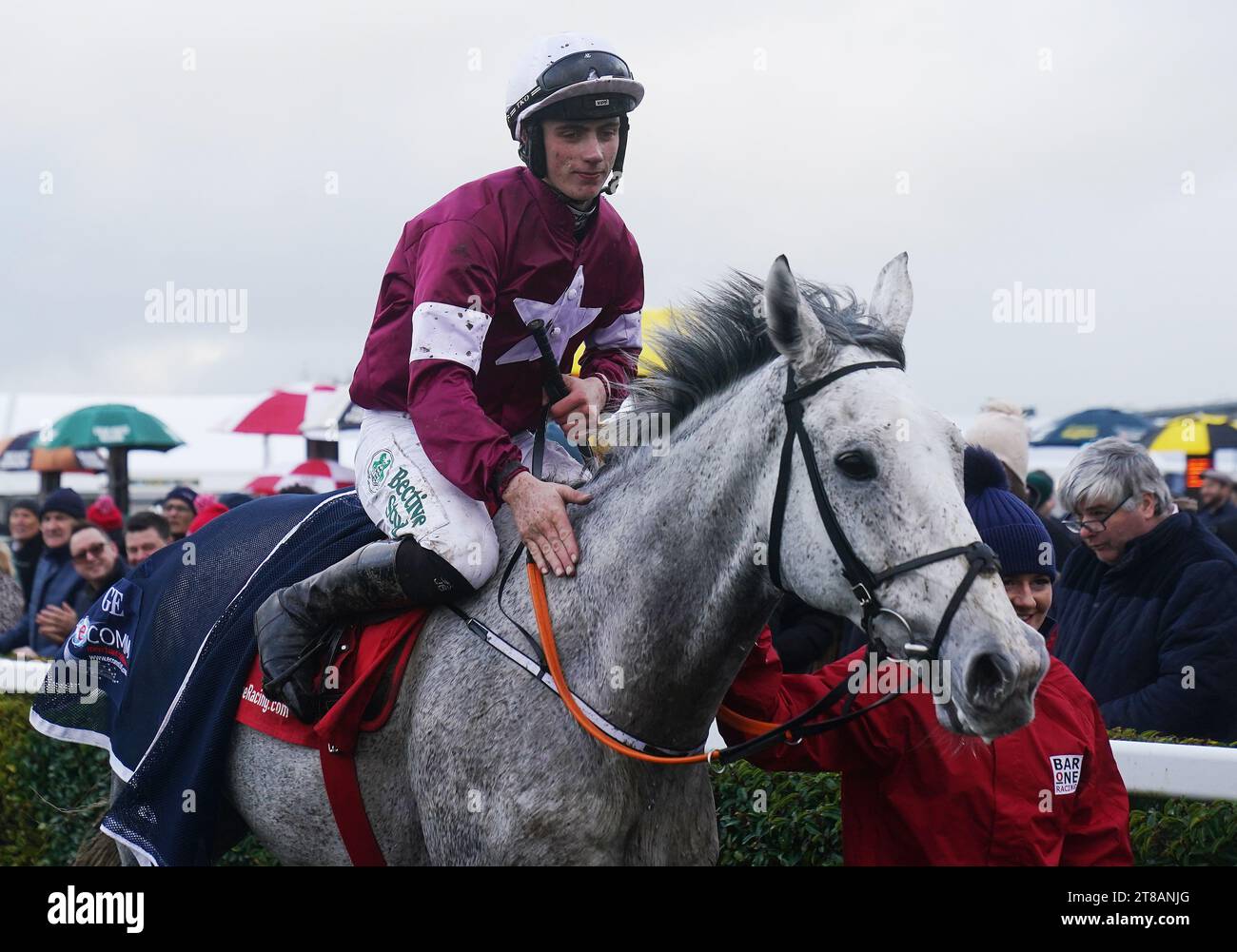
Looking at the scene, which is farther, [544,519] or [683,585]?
[544,519]

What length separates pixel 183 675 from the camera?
12.1 ft

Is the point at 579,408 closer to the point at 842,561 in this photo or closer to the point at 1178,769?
the point at 842,561

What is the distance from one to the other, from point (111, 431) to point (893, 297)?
11.8 m

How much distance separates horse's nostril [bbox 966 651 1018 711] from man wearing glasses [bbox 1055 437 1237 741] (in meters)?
2.13

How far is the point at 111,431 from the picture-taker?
1328cm

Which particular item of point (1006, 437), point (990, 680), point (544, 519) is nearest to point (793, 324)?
point (544, 519)

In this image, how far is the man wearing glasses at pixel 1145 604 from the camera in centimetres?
418

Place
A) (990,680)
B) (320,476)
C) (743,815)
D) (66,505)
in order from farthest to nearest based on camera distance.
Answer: (320,476)
(66,505)
(743,815)
(990,680)

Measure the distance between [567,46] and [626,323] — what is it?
2.57ft

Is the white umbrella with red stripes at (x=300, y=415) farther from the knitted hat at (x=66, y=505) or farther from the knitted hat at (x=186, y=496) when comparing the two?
the knitted hat at (x=66, y=505)
